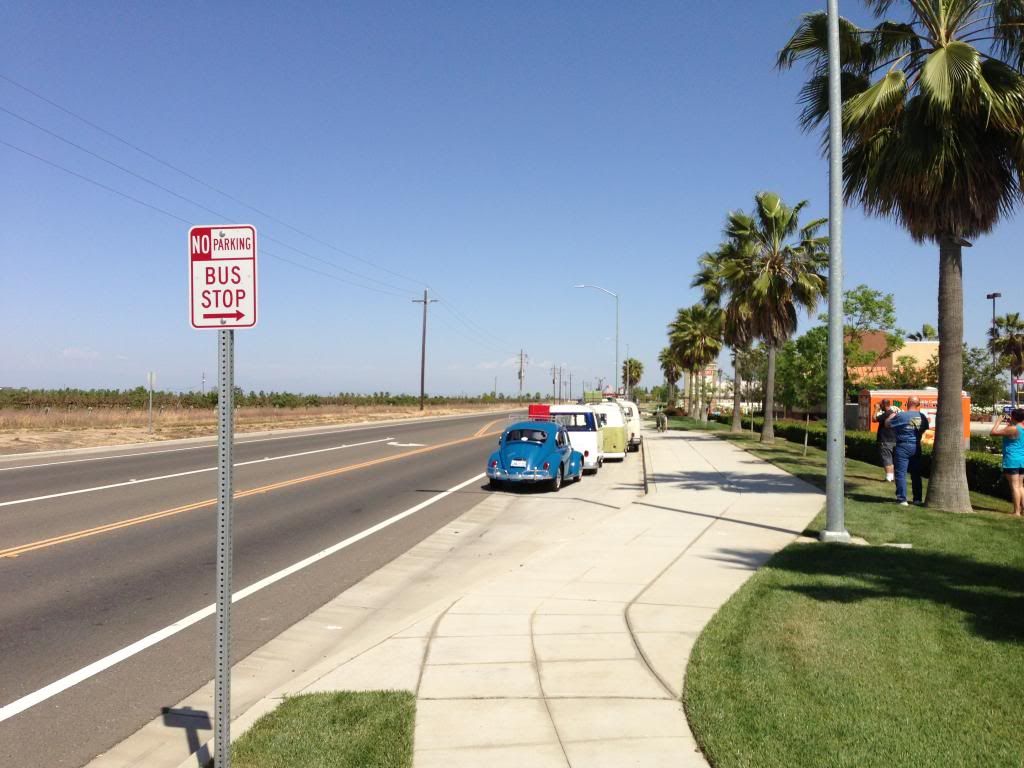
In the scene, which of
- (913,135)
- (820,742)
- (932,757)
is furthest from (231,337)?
(913,135)

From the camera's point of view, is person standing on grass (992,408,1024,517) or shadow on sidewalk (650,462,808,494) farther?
shadow on sidewalk (650,462,808,494)

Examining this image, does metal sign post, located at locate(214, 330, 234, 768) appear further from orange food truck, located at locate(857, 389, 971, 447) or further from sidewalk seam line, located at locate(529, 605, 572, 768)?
orange food truck, located at locate(857, 389, 971, 447)

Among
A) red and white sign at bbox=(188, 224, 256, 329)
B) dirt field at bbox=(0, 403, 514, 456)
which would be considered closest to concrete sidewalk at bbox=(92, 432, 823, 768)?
red and white sign at bbox=(188, 224, 256, 329)

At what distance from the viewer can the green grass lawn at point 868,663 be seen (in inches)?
178

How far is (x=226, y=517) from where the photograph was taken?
13.4ft

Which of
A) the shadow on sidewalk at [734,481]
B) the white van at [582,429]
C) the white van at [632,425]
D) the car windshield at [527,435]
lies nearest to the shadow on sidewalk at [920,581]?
the shadow on sidewalk at [734,481]

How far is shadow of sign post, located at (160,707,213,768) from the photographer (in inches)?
193

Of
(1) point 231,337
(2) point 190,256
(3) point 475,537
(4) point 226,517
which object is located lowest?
(3) point 475,537

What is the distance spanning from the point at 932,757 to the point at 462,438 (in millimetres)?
33083

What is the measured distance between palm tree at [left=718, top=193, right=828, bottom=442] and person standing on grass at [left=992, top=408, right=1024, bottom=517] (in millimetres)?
20443

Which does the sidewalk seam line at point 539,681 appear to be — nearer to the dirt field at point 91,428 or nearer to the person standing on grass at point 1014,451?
the person standing on grass at point 1014,451

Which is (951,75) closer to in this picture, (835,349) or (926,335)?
(835,349)

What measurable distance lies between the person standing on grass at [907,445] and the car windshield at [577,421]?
8751 mm

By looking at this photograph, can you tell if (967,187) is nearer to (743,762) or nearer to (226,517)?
(743,762)
